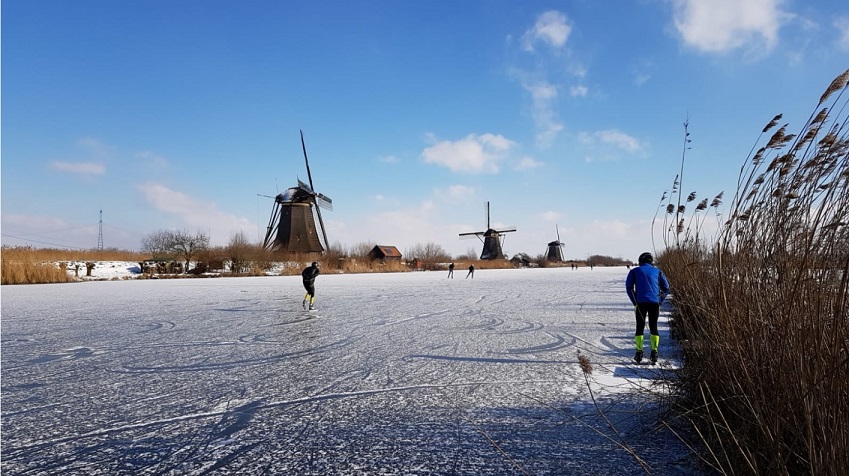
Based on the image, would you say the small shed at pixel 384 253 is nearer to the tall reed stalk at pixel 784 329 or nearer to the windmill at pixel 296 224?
the windmill at pixel 296 224

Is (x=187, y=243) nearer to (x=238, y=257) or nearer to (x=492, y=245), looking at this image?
(x=238, y=257)

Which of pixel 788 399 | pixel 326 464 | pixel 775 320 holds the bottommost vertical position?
pixel 326 464

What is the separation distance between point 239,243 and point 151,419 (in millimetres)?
29803

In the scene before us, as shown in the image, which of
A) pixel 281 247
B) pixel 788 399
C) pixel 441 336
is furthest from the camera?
pixel 281 247

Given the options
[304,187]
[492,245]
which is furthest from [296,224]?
[492,245]

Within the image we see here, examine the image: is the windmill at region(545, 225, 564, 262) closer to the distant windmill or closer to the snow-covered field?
the distant windmill

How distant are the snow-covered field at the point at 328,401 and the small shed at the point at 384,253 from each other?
35.0 meters

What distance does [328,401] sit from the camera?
3574 mm

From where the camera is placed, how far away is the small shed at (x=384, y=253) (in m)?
42.4

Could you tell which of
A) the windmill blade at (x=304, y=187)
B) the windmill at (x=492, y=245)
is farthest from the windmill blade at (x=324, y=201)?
the windmill at (x=492, y=245)

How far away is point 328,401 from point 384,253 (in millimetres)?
39207

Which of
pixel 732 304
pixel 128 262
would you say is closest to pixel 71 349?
pixel 732 304

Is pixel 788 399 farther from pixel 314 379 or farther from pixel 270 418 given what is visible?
pixel 314 379

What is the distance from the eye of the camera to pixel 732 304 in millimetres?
2711
